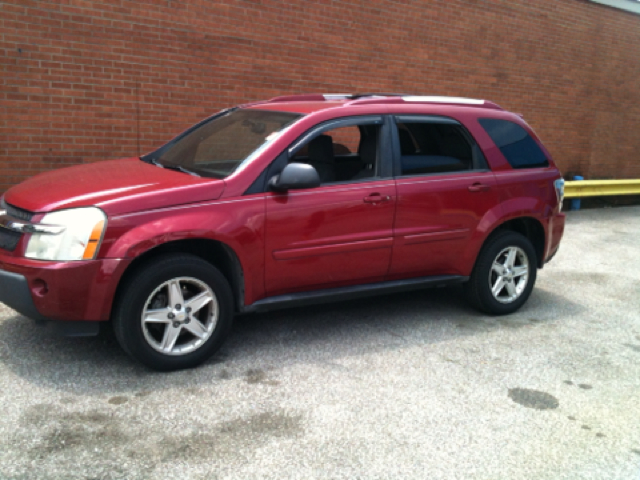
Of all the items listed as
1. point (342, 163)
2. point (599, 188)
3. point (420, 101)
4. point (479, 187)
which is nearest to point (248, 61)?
point (342, 163)

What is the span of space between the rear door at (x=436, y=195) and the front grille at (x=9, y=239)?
271cm

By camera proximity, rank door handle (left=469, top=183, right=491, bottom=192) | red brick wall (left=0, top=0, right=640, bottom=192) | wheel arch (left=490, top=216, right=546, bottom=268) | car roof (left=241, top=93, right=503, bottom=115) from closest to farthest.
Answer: car roof (left=241, top=93, right=503, bottom=115) < door handle (left=469, top=183, right=491, bottom=192) < wheel arch (left=490, top=216, right=546, bottom=268) < red brick wall (left=0, top=0, right=640, bottom=192)

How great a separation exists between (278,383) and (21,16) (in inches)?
200

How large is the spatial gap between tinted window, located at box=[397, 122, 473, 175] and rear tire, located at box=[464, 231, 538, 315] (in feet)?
2.56

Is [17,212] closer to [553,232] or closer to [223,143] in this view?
[223,143]

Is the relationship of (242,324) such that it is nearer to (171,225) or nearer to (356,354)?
(356,354)

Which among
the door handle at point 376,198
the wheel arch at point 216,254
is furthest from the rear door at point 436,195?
the wheel arch at point 216,254

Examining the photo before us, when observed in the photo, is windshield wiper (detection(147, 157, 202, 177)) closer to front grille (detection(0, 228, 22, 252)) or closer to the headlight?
the headlight

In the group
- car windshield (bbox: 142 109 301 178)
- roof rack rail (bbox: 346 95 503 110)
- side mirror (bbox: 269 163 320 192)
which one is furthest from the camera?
roof rack rail (bbox: 346 95 503 110)

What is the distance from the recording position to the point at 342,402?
396cm

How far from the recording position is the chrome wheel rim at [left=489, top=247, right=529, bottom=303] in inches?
226

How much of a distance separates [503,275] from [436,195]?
3.68ft

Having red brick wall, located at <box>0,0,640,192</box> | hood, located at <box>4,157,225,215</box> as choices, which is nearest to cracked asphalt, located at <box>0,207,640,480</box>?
hood, located at <box>4,157,225,215</box>

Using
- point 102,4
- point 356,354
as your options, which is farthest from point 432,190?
point 102,4
